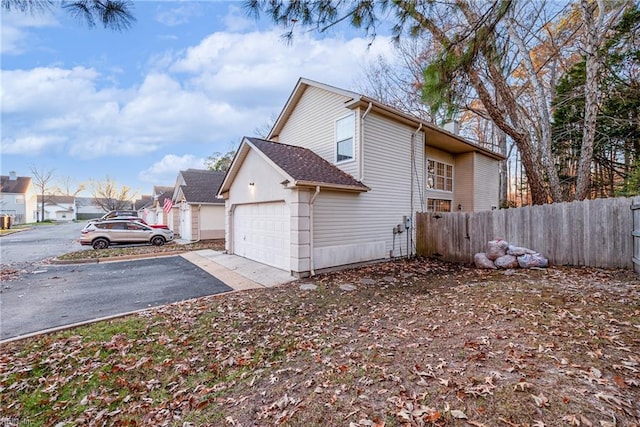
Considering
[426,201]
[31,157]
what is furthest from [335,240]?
[31,157]

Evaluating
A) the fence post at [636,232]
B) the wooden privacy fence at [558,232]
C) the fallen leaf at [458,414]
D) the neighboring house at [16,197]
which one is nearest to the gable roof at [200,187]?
the wooden privacy fence at [558,232]

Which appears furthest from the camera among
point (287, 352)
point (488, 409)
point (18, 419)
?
point (287, 352)

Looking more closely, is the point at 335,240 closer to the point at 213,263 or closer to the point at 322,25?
the point at 213,263

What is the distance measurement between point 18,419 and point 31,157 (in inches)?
2542

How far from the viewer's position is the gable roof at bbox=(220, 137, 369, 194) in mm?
7992

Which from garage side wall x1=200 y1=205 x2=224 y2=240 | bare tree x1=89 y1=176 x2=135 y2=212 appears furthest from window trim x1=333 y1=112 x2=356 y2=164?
bare tree x1=89 y1=176 x2=135 y2=212

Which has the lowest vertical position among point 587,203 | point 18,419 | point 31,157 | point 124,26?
point 18,419

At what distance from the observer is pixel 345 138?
9961 mm

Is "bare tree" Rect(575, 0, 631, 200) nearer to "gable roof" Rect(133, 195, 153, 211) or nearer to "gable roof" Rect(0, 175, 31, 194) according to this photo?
"gable roof" Rect(133, 195, 153, 211)

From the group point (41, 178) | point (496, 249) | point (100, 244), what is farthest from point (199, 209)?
point (41, 178)

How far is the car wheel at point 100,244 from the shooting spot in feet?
47.2

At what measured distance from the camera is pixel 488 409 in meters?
2.34

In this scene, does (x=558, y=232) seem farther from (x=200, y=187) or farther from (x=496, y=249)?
(x=200, y=187)

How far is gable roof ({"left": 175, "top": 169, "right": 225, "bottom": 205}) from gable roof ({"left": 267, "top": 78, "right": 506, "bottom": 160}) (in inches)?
275
